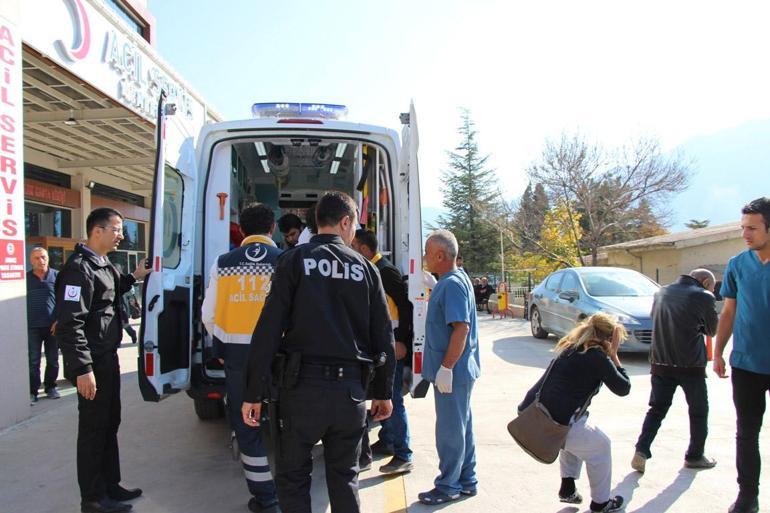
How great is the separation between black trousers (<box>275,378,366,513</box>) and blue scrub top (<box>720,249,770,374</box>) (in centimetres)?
251

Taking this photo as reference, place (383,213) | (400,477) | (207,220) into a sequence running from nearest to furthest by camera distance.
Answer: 1. (400,477)
2. (207,220)
3. (383,213)

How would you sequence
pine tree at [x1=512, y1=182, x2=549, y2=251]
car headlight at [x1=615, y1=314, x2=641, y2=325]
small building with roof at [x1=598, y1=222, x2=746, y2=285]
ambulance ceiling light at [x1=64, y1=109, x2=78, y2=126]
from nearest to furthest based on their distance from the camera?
car headlight at [x1=615, y1=314, x2=641, y2=325], ambulance ceiling light at [x1=64, y1=109, x2=78, y2=126], small building with roof at [x1=598, y1=222, x2=746, y2=285], pine tree at [x1=512, y1=182, x2=549, y2=251]

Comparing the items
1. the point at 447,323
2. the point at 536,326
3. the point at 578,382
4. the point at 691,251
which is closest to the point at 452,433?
the point at 447,323

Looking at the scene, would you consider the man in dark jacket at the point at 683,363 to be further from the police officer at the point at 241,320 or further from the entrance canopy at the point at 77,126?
the entrance canopy at the point at 77,126

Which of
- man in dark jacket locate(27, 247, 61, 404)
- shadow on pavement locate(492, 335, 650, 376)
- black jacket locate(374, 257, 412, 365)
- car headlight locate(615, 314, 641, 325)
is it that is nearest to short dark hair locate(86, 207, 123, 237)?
black jacket locate(374, 257, 412, 365)

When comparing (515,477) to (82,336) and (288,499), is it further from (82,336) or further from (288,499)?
(82,336)

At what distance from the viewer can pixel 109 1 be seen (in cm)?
1502

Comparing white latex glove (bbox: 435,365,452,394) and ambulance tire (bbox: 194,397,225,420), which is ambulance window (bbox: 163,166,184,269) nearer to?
ambulance tire (bbox: 194,397,225,420)

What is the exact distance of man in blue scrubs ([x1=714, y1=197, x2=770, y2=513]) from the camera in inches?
134

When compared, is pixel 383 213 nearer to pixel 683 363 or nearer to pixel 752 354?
pixel 683 363

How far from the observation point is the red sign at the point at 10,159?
5.51 m

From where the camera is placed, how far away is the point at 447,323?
3576mm

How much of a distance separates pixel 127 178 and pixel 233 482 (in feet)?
51.7

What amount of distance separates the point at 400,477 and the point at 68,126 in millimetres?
10739
